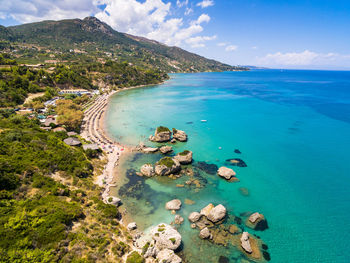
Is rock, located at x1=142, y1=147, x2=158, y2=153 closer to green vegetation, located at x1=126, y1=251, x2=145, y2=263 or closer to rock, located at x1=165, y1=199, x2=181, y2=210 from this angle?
rock, located at x1=165, y1=199, x2=181, y2=210

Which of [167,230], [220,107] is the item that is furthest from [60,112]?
[220,107]

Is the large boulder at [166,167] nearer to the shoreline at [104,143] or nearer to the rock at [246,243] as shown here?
the shoreline at [104,143]

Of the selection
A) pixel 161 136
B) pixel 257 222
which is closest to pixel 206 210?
pixel 257 222

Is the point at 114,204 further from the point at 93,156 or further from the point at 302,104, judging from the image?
the point at 302,104

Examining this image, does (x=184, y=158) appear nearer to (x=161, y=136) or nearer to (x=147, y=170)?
(x=147, y=170)

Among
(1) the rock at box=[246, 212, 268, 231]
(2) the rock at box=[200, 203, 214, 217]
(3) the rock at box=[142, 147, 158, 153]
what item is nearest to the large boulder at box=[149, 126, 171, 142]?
(3) the rock at box=[142, 147, 158, 153]
